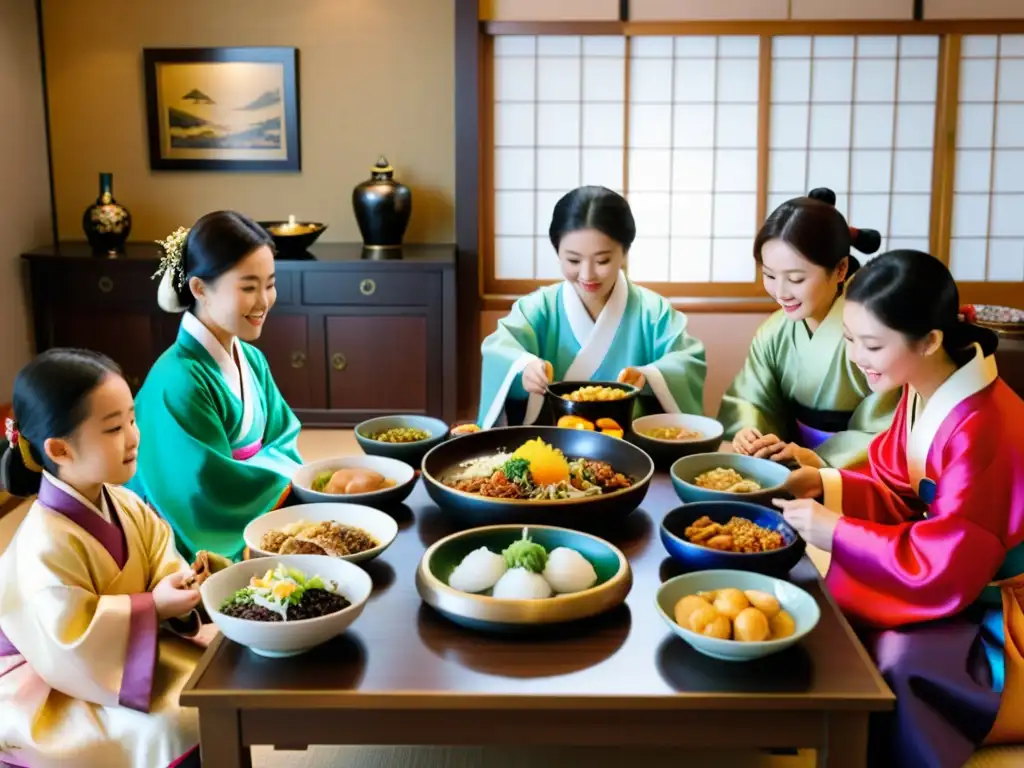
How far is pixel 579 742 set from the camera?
173 centimetres

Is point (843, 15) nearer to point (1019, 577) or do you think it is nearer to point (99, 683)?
point (1019, 577)

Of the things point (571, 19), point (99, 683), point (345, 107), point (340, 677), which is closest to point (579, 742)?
point (340, 677)

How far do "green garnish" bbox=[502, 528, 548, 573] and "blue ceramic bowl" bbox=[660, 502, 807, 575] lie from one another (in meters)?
0.28

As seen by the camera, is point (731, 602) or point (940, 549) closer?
point (731, 602)

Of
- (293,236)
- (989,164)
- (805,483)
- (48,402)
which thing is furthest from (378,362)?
(48,402)

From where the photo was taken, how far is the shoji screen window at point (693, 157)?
5.69m

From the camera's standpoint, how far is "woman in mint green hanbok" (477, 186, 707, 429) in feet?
11.3

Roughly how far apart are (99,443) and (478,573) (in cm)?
78

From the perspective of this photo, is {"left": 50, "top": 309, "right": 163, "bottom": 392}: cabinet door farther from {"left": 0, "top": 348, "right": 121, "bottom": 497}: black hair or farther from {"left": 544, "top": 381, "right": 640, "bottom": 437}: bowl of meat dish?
{"left": 0, "top": 348, "right": 121, "bottom": 497}: black hair

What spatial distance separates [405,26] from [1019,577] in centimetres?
466

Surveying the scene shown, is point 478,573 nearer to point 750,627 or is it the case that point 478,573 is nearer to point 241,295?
point 750,627

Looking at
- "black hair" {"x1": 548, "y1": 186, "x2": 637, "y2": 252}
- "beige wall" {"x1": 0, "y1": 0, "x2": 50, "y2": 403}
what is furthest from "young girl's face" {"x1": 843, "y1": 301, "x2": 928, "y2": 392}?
"beige wall" {"x1": 0, "y1": 0, "x2": 50, "y2": 403}

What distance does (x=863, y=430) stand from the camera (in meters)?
3.35

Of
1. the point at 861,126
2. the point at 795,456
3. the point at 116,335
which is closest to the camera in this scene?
the point at 795,456
